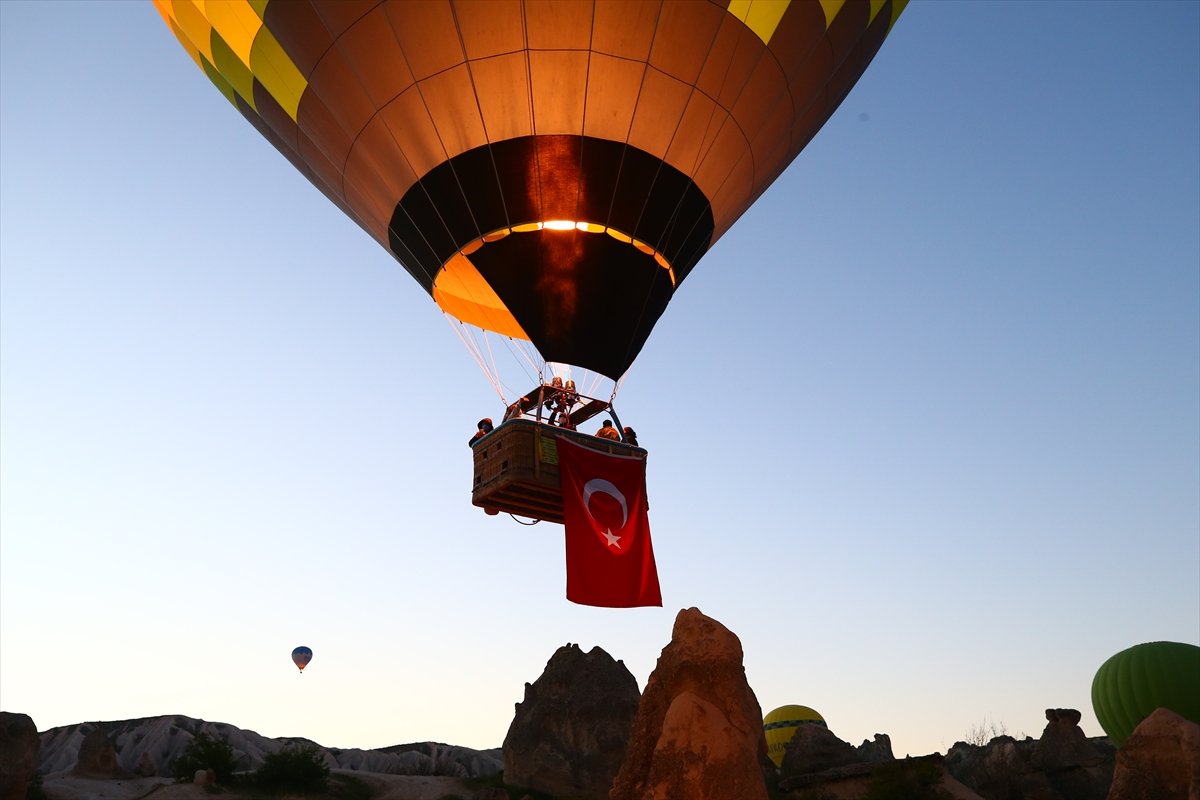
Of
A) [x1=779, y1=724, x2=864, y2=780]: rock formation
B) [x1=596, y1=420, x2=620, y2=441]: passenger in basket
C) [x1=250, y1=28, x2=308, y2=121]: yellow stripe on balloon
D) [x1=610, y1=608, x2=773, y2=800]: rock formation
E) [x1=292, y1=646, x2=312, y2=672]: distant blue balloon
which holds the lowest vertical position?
[x1=610, y1=608, x2=773, y2=800]: rock formation

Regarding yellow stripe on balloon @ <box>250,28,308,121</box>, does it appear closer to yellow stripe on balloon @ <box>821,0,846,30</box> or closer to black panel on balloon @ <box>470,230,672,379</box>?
black panel on balloon @ <box>470,230,672,379</box>

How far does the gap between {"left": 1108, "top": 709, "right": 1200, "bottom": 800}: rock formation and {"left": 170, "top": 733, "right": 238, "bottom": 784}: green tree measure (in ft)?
76.8

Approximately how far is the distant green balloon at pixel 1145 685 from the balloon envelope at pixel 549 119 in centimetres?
2266

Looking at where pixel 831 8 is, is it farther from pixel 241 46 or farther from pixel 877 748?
pixel 877 748

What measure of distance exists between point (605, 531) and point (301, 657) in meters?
30.6

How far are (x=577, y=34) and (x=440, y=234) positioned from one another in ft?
11.1

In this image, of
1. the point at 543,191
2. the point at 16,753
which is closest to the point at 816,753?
the point at 543,191

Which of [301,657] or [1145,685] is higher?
[301,657]

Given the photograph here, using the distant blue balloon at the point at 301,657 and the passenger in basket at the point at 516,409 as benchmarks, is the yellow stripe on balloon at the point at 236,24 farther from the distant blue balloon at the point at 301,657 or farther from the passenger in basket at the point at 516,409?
the distant blue balloon at the point at 301,657

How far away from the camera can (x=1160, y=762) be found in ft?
36.6

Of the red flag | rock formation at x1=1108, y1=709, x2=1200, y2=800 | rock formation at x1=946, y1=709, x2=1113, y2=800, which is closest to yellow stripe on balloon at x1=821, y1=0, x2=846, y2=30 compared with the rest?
the red flag

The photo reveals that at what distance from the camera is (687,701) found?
8.61 meters

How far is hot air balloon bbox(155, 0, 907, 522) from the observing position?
14.0m

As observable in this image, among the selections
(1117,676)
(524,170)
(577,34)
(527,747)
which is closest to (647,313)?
(524,170)
